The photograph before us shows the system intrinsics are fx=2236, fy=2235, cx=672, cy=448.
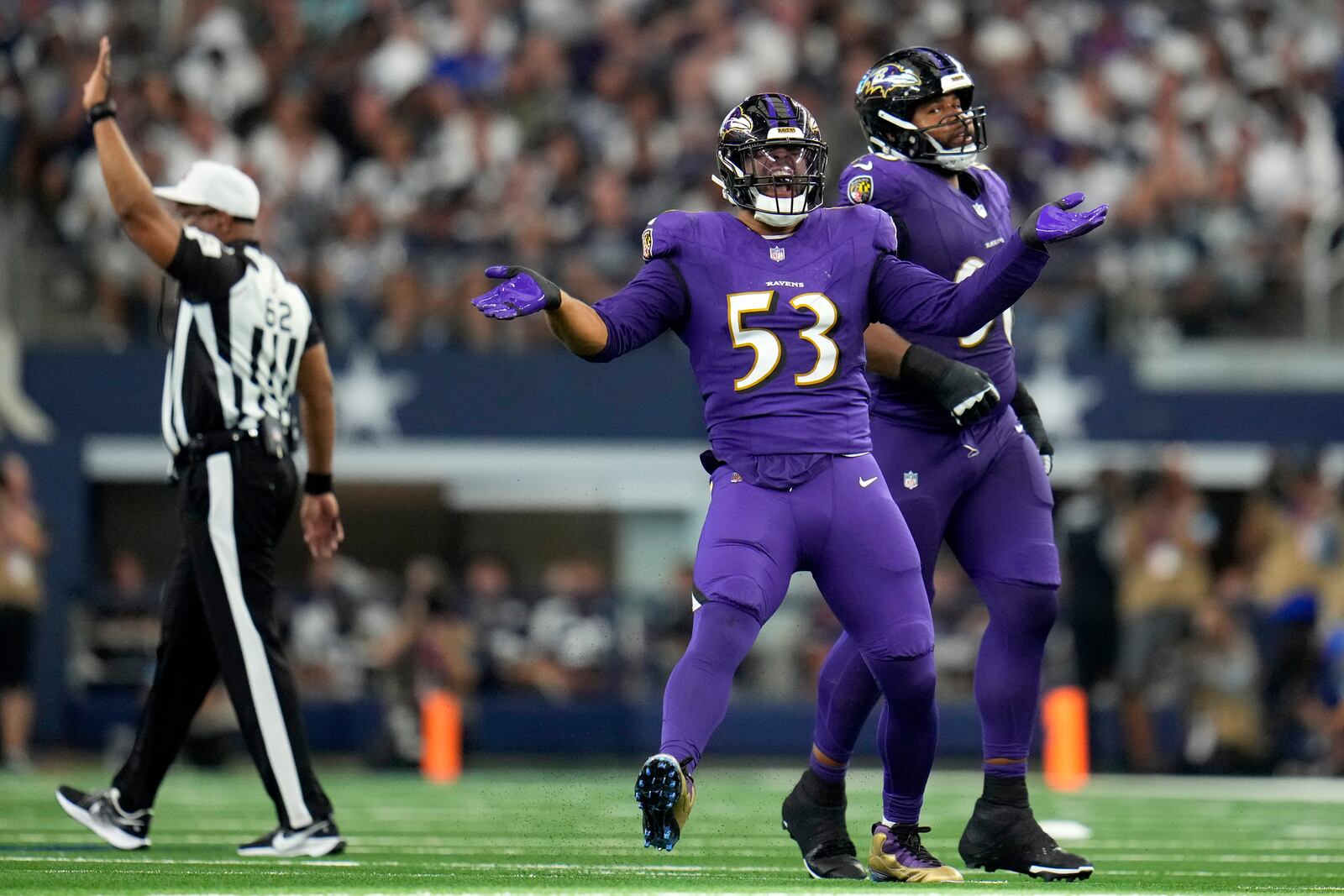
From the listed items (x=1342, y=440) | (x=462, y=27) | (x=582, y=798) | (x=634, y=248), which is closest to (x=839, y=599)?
(x=582, y=798)

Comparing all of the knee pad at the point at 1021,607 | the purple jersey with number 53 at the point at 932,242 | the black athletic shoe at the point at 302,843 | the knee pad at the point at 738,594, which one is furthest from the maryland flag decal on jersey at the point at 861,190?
the black athletic shoe at the point at 302,843

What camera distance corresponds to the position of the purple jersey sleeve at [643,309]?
566 centimetres

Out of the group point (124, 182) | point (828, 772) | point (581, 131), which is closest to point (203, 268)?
point (124, 182)

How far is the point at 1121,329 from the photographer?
15.1m

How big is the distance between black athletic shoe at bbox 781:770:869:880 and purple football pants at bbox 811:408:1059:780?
98 mm

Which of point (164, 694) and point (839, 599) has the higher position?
point (839, 599)

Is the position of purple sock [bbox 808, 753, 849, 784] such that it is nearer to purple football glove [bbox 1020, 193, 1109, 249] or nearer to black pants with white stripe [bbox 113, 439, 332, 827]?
black pants with white stripe [bbox 113, 439, 332, 827]

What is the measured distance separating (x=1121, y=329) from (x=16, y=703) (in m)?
7.53

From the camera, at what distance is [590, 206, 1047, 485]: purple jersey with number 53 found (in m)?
5.67

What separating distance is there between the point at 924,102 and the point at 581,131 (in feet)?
33.1

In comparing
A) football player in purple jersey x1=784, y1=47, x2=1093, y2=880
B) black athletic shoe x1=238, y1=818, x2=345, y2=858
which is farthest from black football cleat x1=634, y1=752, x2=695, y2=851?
black athletic shoe x1=238, y1=818, x2=345, y2=858

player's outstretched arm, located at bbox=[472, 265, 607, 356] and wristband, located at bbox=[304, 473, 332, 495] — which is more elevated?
player's outstretched arm, located at bbox=[472, 265, 607, 356]

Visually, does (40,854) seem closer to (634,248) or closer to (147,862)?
(147,862)

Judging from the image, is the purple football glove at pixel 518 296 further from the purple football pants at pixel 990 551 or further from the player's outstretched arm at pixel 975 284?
the purple football pants at pixel 990 551
